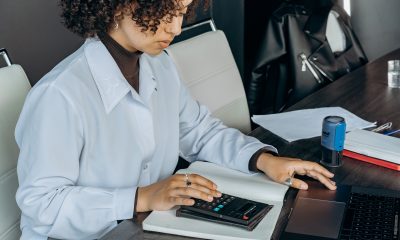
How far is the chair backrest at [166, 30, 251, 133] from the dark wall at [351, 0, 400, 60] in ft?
5.46

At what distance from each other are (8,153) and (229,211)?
59cm

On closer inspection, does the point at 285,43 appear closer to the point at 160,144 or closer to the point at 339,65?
the point at 339,65

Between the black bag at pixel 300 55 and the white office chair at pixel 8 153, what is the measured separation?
128 centimetres

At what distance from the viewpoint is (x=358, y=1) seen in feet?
11.8

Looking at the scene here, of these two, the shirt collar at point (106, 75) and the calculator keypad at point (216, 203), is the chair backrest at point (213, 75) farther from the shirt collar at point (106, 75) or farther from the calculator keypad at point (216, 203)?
the calculator keypad at point (216, 203)

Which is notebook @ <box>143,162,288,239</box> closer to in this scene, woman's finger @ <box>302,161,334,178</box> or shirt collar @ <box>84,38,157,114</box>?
woman's finger @ <box>302,161,334,178</box>

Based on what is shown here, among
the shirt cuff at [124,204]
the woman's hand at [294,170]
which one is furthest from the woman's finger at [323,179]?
the shirt cuff at [124,204]

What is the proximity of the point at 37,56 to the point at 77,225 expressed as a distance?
45.2 inches

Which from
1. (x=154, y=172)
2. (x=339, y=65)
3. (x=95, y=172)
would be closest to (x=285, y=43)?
(x=339, y=65)

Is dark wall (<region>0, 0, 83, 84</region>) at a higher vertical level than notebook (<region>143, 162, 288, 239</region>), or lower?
higher

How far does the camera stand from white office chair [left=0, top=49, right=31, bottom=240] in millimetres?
1424

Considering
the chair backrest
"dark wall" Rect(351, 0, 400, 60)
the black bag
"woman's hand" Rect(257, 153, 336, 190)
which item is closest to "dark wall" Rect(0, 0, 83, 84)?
the chair backrest

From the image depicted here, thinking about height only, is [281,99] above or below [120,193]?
below

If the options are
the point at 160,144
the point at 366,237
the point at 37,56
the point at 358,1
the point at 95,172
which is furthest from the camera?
the point at 358,1
